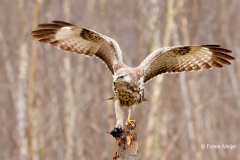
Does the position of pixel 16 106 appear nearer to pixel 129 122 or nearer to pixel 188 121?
pixel 188 121

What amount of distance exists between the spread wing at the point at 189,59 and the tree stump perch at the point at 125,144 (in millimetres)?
1407

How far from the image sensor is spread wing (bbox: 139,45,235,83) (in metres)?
7.23

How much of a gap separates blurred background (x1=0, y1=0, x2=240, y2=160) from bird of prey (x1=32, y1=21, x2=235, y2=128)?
449 centimetres

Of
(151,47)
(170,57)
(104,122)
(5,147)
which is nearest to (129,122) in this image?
(170,57)

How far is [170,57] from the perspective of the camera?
7.36 m

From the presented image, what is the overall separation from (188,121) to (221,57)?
5.49 meters

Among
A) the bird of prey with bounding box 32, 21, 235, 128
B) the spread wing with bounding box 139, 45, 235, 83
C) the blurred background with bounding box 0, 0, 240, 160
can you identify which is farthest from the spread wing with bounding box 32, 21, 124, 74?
the blurred background with bounding box 0, 0, 240, 160

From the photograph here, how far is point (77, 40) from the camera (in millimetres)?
7332

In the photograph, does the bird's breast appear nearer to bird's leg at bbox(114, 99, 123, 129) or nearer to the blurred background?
bird's leg at bbox(114, 99, 123, 129)

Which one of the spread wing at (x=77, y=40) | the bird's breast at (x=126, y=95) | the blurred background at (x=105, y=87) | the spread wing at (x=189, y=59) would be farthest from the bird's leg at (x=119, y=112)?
the blurred background at (x=105, y=87)

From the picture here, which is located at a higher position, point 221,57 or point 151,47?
point 151,47

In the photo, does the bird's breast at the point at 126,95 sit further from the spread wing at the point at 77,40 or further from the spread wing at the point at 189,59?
the spread wing at the point at 189,59

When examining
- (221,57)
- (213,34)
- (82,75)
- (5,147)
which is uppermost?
(213,34)

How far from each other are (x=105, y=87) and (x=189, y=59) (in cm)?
767
